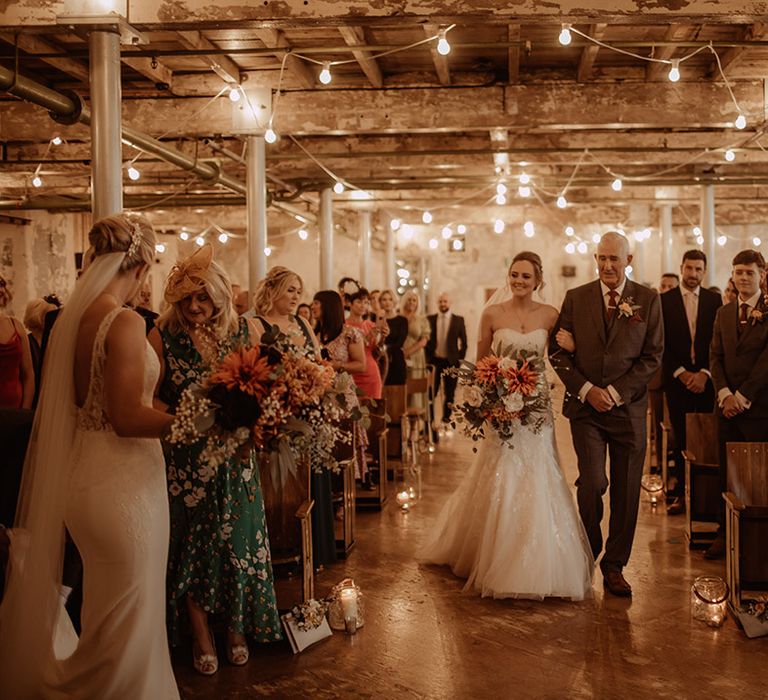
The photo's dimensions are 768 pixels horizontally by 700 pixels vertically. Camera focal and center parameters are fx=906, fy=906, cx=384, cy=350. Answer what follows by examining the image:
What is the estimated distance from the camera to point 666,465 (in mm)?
7422

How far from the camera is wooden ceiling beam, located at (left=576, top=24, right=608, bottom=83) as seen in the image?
7219 millimetres

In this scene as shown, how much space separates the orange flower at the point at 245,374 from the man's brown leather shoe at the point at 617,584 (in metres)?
2.80

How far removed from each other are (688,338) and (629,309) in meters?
2.20

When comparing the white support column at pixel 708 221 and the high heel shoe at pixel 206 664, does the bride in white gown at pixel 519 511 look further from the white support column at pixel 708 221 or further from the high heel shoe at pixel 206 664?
the white support column at pixel 708 221

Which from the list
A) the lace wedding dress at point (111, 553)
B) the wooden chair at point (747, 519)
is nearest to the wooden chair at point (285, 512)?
the lace wedding dress at point (111, 553)

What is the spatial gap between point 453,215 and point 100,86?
15004 millimetres

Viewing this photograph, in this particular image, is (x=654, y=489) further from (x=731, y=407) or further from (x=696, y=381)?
(x=731, y=407)

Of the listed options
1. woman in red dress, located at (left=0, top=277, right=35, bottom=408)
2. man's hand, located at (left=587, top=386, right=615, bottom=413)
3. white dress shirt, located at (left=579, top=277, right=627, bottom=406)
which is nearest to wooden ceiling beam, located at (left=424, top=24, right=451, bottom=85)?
white dress shirt, located at (left=579, top=277, right=627, bottom=406)

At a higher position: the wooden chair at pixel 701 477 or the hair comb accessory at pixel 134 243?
the hair comb accessory at pixel 134 243

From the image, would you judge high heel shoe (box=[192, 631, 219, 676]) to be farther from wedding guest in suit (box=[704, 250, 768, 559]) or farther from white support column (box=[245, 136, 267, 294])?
white support column (box=[245, 136, 267, 294])

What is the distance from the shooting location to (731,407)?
5461 millimetres

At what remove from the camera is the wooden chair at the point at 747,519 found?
4.50 m

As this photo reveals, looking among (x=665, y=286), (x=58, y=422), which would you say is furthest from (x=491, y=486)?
(x=665, y=286)

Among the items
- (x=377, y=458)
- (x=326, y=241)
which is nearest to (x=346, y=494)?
(x=377, y=458)
